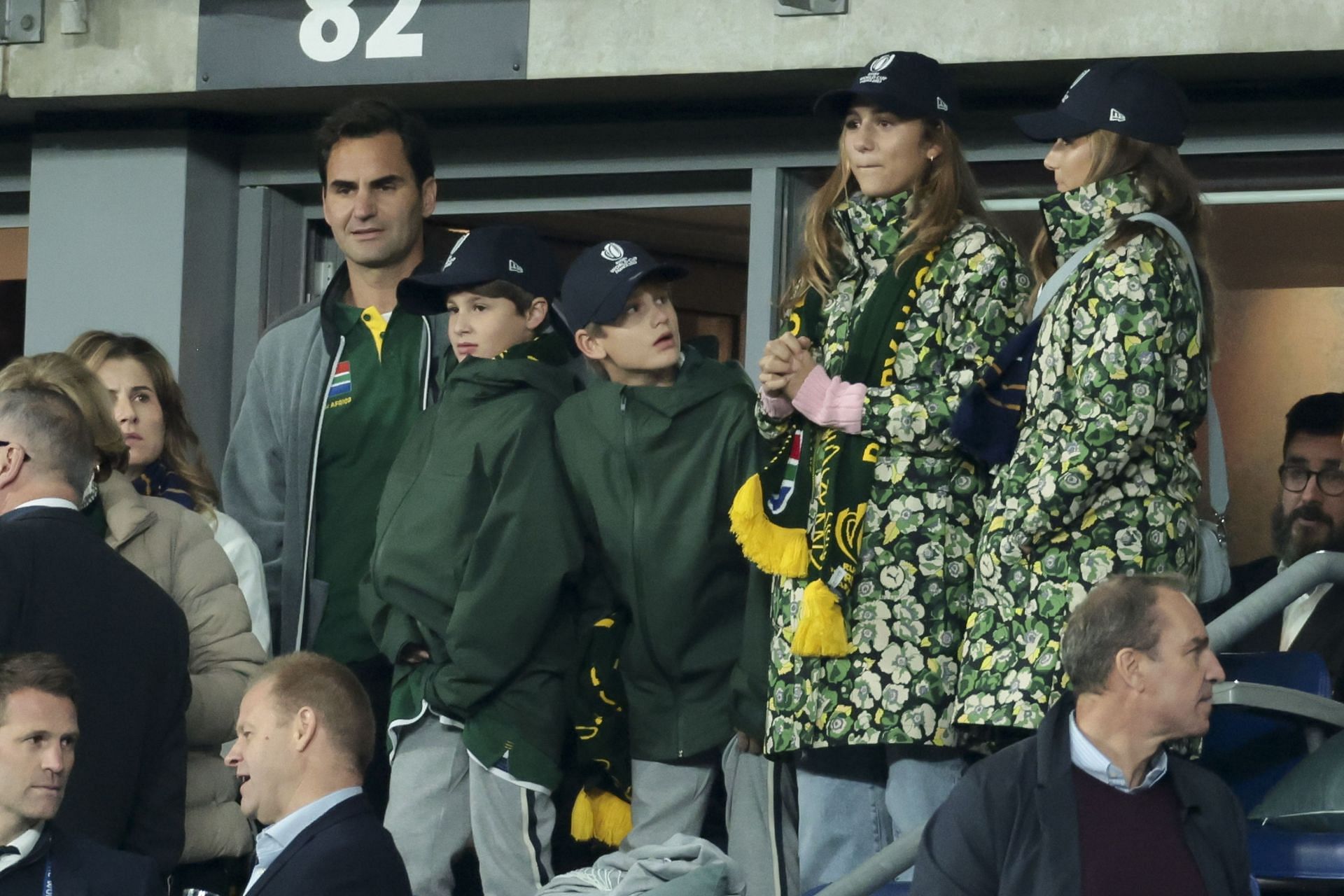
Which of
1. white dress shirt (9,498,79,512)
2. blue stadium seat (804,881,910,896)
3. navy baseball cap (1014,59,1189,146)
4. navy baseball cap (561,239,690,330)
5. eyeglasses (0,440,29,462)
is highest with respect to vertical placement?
navy baseball cap (1014,59,1189,146)

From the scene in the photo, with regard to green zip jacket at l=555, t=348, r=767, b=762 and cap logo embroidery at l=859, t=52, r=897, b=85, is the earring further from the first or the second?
cap logo embroidery at l=859, t=52, r=897, b=85

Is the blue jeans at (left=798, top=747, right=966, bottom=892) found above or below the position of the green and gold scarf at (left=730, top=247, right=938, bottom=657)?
below

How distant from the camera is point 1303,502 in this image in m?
6.28

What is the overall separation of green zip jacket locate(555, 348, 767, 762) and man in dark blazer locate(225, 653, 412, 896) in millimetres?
838

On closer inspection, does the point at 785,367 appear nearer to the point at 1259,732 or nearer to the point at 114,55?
the point at 1259,732

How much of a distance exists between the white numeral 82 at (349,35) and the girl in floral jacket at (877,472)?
82.0 inches

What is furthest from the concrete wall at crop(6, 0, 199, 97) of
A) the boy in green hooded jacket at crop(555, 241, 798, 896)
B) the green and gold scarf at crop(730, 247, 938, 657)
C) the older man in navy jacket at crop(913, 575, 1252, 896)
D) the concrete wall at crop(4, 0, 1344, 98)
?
the older man in navy jacket at crop(913, 575, 1252, 896)

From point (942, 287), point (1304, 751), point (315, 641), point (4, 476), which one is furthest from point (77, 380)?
point (1304, 751)

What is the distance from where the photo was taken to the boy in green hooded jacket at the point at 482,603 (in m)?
5.46

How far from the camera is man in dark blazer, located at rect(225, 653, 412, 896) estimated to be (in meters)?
4.52

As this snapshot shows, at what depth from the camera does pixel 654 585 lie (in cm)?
546

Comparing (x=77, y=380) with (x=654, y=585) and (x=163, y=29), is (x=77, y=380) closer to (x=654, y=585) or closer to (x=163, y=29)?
(x=654, y=585)

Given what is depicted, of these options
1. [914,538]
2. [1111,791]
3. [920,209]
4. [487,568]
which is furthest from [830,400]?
[1111,791]

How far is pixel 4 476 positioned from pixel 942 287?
81.1 inches
